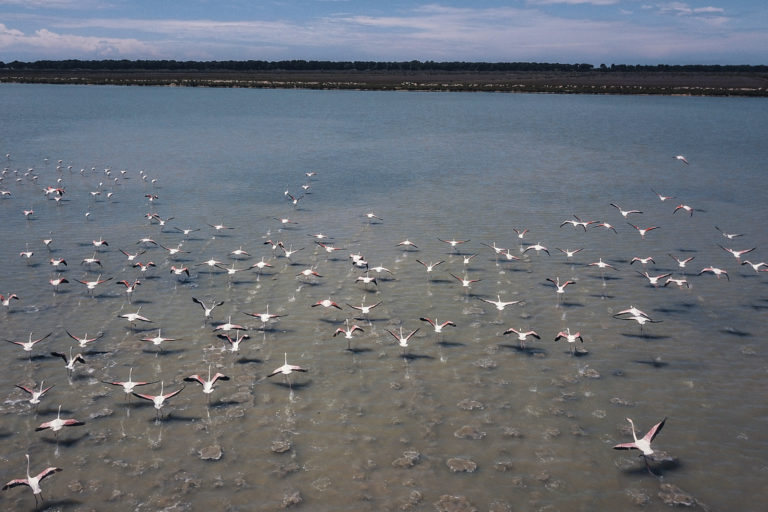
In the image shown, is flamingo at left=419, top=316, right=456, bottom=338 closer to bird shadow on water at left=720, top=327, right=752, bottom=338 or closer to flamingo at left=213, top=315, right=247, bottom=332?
flamingo at left=213, top=315, right=247, bottom=332

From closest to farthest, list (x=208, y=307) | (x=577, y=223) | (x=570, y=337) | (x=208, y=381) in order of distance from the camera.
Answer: (x=208, y=381), (x=570, y=337), (x=208, y=307), (x=577, y=223)

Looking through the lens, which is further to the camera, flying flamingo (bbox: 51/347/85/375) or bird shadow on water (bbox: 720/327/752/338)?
bird shadow on water (bbox: 720/327/752/338)

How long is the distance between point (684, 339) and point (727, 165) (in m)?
47.7

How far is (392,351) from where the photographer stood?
21.9m

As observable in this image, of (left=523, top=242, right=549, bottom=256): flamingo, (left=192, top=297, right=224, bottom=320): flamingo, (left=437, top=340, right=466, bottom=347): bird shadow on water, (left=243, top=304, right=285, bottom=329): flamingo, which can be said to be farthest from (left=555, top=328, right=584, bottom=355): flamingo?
(left=192, top=297, right=224, bottom=320): flamingo

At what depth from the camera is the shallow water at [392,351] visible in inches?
608

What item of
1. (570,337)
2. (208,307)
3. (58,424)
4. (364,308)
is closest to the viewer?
(58,424)

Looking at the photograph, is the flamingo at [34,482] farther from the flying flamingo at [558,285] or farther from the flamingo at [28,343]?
the flying flamingo at [558,285]

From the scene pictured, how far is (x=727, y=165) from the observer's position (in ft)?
199

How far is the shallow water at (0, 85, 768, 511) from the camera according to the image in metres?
15.4

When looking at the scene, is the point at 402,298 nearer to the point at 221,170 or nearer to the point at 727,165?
the point at 221,170

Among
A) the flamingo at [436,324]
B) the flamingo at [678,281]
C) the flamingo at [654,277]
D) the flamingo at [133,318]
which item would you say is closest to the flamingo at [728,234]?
the flamingo at [654,277]

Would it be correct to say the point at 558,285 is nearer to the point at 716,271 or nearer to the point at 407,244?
the point at 716,271

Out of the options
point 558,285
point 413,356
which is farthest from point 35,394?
point 558,285
